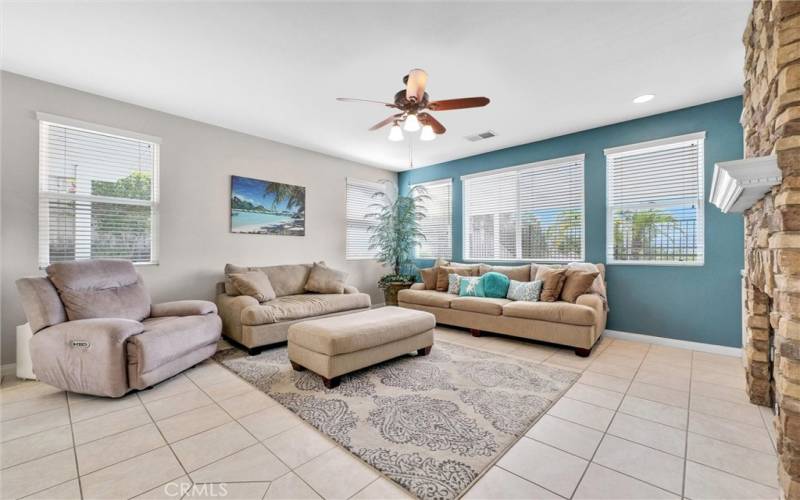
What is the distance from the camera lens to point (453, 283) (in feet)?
16.0

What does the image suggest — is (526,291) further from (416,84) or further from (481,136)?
(416,84)

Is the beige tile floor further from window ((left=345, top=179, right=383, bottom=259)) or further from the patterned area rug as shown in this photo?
window ((left=345, top=179, right=383, bottom=259))

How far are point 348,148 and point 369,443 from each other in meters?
4.23

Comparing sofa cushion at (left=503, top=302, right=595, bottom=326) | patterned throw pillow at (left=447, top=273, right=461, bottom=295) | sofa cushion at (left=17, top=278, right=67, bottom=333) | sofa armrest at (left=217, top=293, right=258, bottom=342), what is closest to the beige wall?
sofa armrest at (left=217, top=293, right=258, bottom=342)

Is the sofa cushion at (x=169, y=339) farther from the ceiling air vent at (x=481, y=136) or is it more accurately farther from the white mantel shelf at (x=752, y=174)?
the ceiling air vent at (x=481, y=136)

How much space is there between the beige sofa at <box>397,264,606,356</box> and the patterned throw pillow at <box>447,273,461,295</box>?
0.13 meters

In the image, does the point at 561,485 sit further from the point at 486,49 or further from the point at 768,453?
the point at 486,49

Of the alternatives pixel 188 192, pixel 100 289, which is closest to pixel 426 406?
pixel 100 289

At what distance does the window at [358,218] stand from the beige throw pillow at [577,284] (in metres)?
3.44

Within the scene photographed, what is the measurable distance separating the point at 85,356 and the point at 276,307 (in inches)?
62.0

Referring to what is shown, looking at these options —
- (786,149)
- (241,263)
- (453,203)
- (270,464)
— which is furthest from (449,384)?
(453,203)

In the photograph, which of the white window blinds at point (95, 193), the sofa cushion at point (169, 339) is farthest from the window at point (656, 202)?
the white window blinds at point (95, 193)

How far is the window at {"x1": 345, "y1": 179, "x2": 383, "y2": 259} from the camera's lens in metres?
5.88

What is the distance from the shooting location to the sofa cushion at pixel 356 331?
2656mm
